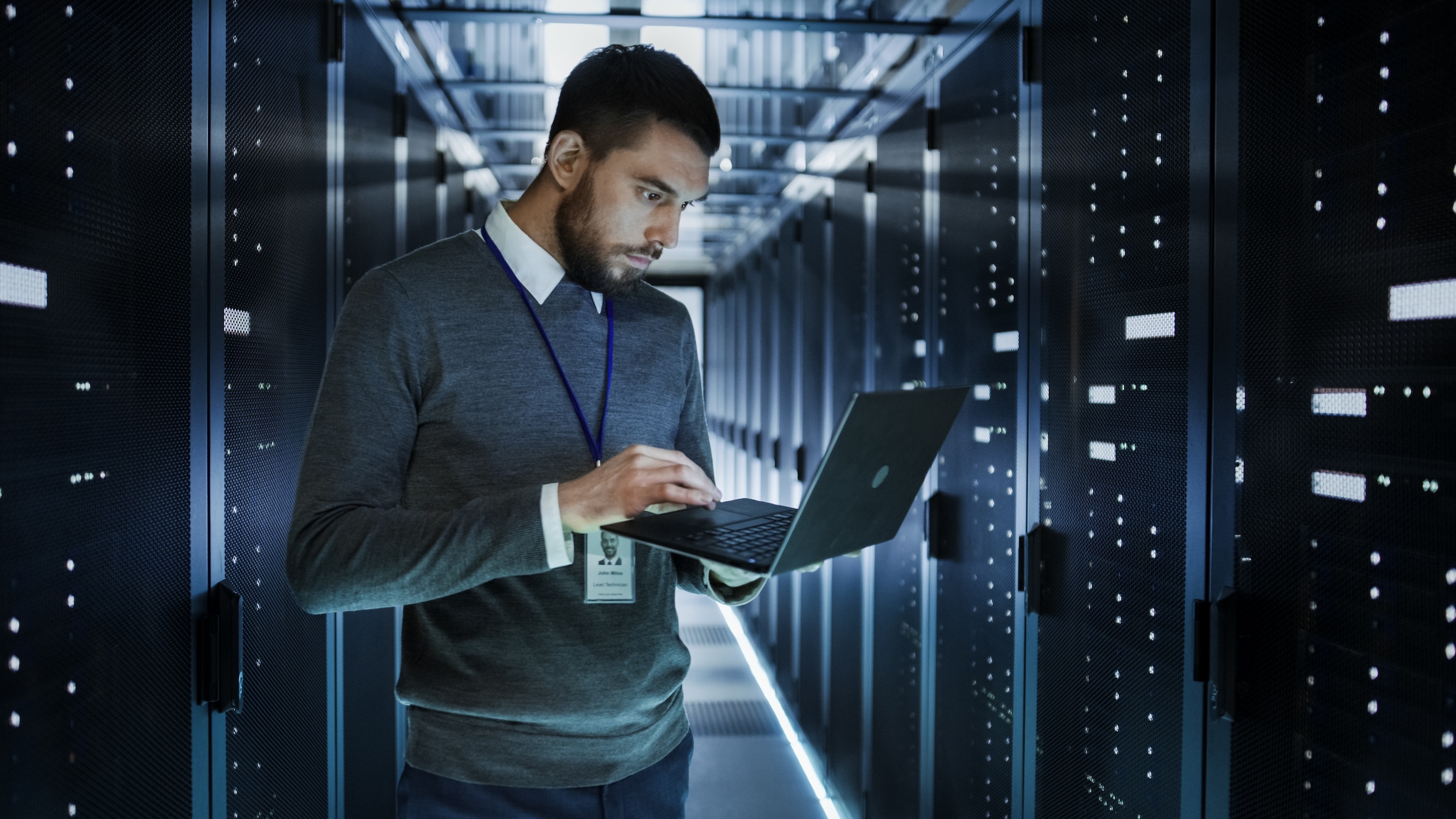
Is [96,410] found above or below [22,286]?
below

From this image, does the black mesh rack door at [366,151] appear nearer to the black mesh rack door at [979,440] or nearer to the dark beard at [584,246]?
the dark beard at [584,246]

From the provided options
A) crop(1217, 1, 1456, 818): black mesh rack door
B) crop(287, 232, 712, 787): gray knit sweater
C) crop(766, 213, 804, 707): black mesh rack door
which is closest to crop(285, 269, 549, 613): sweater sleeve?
crop(287, 232, 712, 787): gray knit sweater

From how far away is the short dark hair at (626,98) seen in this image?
1.22 m

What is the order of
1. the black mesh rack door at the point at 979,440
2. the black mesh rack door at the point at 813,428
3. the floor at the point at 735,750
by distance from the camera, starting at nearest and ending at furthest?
the black mesh rack door at the point at 979,440 → the floor at the point at 735,750 → the black mesh rack door at the point at 813,428

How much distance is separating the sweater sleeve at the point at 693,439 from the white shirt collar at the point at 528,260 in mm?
229

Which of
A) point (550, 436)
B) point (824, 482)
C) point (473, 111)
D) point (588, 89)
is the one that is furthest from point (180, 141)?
point (473, 111)

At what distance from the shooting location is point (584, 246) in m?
1.24

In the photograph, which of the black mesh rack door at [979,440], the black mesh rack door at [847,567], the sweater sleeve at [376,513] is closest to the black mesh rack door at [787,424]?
the black mesh rack door at [847,567]

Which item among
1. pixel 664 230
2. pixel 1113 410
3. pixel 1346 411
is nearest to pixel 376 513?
pixel 664 230

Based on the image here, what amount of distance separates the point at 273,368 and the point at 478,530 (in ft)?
3.47

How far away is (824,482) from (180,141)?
1.15 meters

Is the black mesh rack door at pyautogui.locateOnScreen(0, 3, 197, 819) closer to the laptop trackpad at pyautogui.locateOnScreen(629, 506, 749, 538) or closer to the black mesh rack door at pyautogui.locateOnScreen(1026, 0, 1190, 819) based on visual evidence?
the laptop trackpad at pyautogui.locateOnScreen(629, 506, 749, 538)

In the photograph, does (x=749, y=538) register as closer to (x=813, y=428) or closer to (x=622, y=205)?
(x=622, y=205)

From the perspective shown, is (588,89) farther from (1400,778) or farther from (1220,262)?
(1400,778)
